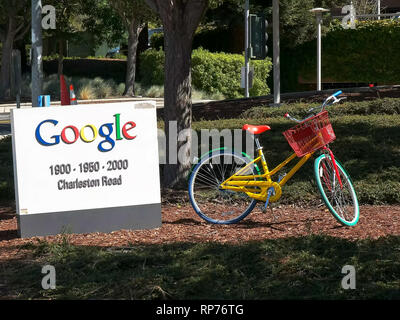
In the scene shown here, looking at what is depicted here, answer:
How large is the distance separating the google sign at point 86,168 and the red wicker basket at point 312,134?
133cm

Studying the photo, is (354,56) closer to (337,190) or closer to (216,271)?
(337,190)

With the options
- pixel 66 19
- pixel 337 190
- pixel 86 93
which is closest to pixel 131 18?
pixel 66 19

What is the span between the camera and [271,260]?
→ 594 centimetres

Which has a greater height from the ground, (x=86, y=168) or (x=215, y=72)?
(x=215, y=72)

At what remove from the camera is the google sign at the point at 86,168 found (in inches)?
291

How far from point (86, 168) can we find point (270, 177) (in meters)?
1.84

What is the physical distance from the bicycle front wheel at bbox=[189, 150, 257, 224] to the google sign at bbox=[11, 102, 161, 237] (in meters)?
0.56

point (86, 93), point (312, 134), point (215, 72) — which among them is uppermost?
point (215, 72)

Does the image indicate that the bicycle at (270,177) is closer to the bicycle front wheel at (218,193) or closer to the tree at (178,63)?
the bicycle front wheel at (218,193)

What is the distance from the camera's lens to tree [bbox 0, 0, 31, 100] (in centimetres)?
3024

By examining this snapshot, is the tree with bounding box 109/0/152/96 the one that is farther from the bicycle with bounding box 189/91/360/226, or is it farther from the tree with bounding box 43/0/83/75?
the bicycle with bounding box 189/91/360/226

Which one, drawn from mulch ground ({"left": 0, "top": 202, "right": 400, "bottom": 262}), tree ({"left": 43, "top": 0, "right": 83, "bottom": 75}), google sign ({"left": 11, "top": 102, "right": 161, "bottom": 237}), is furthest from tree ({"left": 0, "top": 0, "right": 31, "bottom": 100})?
google sign ({"left": 11, "top": 102, "right": 161, "bottom": 237})

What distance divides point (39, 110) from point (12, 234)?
52.5 inches

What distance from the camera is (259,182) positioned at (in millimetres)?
7945
